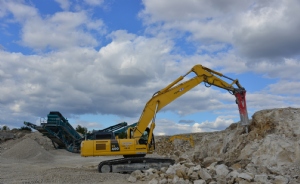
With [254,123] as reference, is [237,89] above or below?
above

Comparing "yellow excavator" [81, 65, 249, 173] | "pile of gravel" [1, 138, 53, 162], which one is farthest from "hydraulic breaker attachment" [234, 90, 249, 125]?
"pile of gravel" [1, 138, 53, 162]

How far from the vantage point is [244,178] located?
391 inches

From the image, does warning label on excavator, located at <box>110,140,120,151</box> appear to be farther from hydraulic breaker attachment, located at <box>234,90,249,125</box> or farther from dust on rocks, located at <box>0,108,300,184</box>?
hydraulic breaker attachment, located at <box>234,90,249,125</box>

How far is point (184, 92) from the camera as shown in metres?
15.7

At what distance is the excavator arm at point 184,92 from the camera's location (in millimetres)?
15044

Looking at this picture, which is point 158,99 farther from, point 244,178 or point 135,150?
point 244,178

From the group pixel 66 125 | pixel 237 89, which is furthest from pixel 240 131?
pixel 66 125

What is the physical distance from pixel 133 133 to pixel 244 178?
610 centimetres

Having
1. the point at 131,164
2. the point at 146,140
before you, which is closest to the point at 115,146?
the point at 131,164

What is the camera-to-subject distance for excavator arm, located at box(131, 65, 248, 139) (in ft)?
49.4

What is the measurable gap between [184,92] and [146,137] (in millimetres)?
2591

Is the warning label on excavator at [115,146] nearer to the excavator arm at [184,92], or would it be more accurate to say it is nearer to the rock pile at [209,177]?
the excavator arm at [184,92]

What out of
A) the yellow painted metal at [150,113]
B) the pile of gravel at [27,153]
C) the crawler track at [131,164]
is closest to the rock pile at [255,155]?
the crawler track at [131,164]

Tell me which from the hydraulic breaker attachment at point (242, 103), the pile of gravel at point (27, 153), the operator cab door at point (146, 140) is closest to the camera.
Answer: the operator cab door at point (146, 140)
